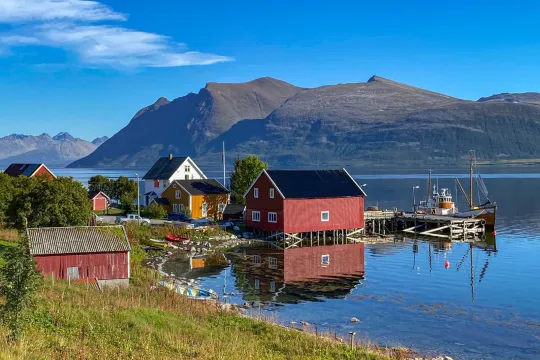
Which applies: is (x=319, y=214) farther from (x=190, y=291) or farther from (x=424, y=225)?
(x=190, y=291)

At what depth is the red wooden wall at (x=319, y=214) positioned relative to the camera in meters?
64.2

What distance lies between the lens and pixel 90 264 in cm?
3738

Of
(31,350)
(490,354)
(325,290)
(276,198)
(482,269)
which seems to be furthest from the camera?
(276,198)

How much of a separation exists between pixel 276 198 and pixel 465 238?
2479cm

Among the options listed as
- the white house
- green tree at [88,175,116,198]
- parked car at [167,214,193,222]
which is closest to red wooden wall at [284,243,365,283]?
parked car at [167,214,193,222]

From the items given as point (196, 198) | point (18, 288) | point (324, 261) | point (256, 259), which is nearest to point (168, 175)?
point (196, 198)

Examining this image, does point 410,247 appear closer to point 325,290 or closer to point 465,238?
point 465,238

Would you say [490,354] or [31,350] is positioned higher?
[31,350]

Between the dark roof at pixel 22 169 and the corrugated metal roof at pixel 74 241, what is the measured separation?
45.1m

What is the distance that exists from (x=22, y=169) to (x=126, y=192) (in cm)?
1553

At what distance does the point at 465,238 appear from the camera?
73.1 meters

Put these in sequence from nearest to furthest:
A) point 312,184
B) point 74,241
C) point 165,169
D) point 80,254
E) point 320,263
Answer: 1. point 80,254
2. point 74,241
3. point 320,263
4. point 312,184
5. point 165,169

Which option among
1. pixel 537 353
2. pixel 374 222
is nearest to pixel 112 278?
pixel 537 353

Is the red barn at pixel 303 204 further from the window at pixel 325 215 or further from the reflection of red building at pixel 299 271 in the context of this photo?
the reflection of red building at pixel 299 271
